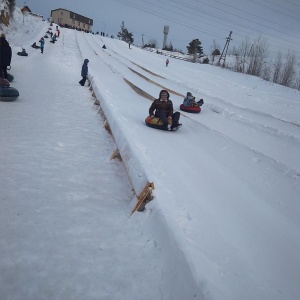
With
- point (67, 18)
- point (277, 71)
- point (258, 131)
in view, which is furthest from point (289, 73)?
point (67, 18)

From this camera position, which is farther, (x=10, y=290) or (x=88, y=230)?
(x=88, y=230)

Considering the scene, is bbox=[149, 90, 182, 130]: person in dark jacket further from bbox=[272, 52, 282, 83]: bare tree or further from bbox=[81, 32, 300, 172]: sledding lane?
bbox=[272, 52, 282, 83]: bare tree

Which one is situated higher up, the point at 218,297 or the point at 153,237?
the point at 218,297

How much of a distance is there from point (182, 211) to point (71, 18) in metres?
92.2

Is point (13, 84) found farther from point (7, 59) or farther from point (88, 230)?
point (88, 230)

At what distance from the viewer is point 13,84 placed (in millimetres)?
Result: 9203

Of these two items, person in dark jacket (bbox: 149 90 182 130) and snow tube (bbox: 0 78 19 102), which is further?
snow tube (bbox: 0 78 19 102)

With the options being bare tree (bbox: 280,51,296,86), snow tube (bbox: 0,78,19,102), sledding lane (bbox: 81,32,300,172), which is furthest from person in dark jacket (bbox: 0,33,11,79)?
bare tree (bbox: 280,51,296,86)

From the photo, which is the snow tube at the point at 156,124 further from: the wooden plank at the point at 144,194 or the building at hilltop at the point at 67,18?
the building at hilltop at the point at 67,18

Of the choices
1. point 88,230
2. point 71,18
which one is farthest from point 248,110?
point 71,18

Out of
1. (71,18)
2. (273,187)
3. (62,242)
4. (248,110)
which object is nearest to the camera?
(62,242)

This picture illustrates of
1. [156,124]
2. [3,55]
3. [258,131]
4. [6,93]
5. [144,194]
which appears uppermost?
[3,55]

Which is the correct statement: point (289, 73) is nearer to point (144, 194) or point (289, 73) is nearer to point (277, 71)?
point (277, 71)

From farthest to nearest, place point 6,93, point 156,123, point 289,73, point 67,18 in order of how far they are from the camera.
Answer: point 67,18
point 289,73
point 6,93
point 156,123
